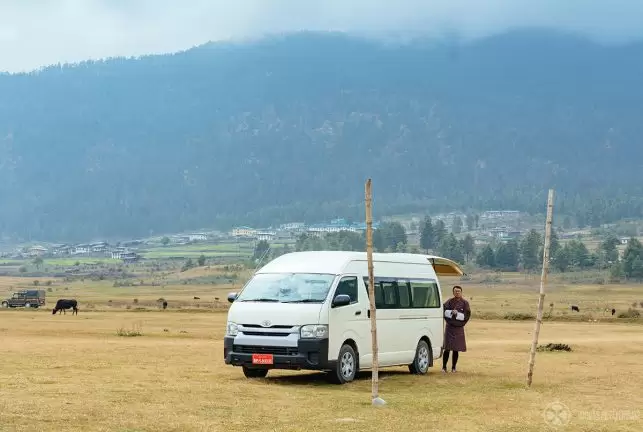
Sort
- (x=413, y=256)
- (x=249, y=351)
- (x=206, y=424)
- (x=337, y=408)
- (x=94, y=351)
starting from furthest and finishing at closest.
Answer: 1. (x=94, y=351)
2. (x=413, y=256)
3. (x=249, y=351)
4. (x=337, y=408)
5. (x=206, y=424)

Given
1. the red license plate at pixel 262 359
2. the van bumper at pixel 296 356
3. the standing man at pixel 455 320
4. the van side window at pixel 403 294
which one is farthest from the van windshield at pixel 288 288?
the standing man at pixel 455 320

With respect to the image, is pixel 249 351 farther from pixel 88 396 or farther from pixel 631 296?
pixel 631 296

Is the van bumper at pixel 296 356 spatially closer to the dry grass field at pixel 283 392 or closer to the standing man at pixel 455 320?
the dry grass field at pixel 283 392

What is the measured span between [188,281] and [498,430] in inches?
5837

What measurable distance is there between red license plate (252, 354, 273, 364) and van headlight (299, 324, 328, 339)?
0.75m

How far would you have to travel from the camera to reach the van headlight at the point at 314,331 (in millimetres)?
Answer: 23188

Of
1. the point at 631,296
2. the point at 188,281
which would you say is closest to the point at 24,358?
the point at 631,296

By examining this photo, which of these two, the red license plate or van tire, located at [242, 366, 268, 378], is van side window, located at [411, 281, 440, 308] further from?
the red license plate

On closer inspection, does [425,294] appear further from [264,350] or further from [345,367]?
[264,350]

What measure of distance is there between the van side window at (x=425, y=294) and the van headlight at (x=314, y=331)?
4221 millimetres

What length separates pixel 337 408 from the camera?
64.8 ft

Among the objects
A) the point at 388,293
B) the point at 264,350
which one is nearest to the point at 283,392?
the point at 264,350

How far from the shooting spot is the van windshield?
23.9 meters

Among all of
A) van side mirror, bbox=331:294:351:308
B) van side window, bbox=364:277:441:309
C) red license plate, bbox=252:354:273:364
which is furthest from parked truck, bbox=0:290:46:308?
van side mirror, bbox=331:294:351:308
